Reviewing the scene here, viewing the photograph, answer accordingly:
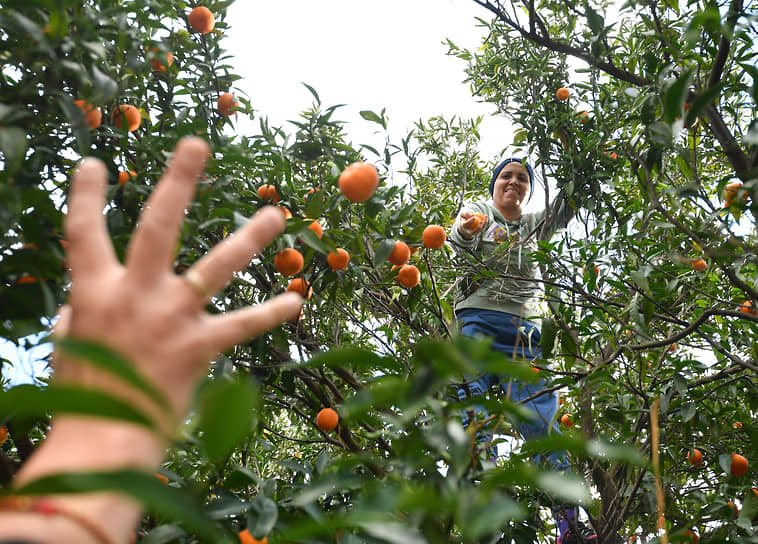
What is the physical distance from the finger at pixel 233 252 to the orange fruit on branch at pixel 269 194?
2.60ft

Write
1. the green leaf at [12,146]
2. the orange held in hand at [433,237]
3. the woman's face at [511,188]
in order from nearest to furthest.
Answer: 1. the green leaf at [12,146]
2. the orange held in hand at [433,237]
3. the woman's face at [511,188]

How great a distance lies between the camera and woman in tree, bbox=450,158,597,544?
1.95 meters

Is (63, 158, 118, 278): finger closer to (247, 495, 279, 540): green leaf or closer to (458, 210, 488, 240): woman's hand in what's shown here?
(247, 495, 279, 540): green leaf

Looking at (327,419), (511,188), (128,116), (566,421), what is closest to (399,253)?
(327,419)

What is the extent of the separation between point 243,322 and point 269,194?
86 centimetres

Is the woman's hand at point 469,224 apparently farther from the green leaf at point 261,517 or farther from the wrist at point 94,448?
the wrist at point 94,448

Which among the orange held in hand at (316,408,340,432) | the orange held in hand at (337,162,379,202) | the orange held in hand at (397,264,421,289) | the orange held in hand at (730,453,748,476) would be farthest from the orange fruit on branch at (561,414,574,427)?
the orange held in hand at (337,162,379,202)

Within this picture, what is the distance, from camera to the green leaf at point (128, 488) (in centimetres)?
29

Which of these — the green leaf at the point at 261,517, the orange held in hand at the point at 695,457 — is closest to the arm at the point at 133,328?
the green leaf at the point at 261,517

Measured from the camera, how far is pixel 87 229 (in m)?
0.48

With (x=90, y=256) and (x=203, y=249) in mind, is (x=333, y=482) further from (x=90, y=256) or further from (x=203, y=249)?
(x=203, y=249)

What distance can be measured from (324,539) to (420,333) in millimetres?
1225

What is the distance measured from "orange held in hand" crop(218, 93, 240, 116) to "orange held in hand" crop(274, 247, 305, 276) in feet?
2.15

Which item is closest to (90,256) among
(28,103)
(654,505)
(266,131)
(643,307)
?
(28,103)
